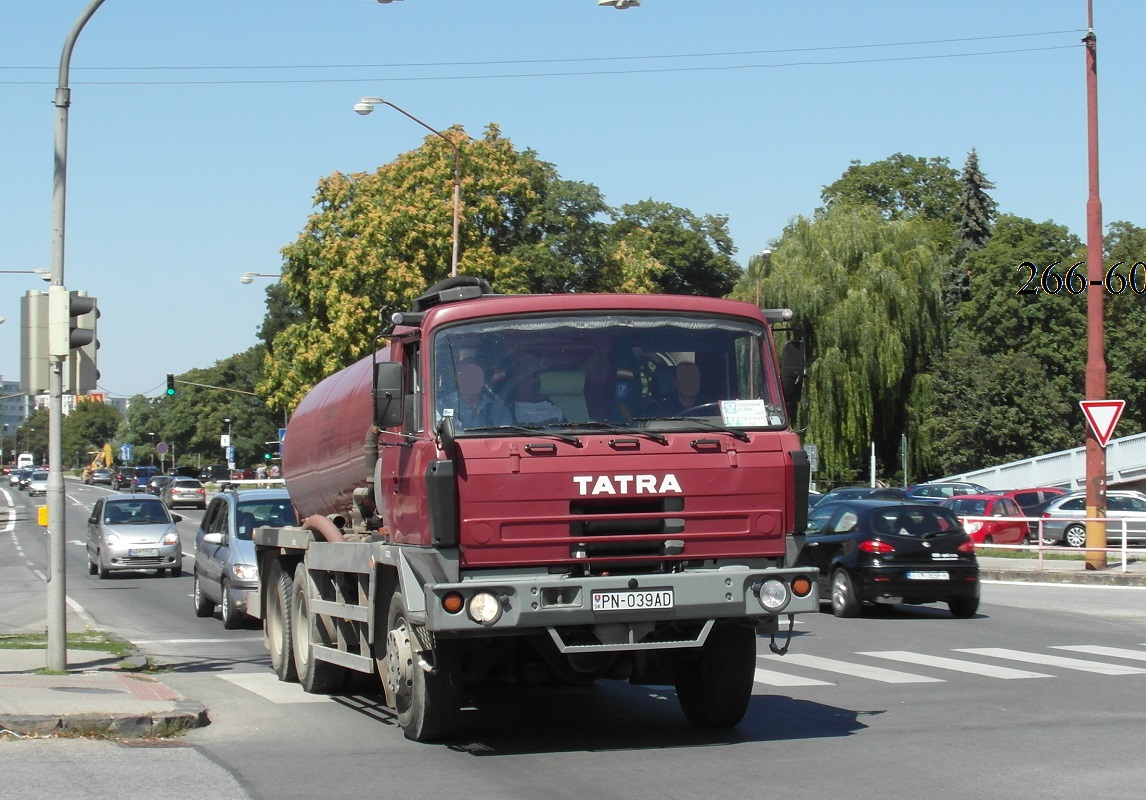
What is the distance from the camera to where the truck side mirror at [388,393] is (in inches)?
380

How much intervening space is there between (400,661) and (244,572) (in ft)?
32.7

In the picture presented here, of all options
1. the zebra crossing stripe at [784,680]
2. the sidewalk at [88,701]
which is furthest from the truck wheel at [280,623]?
the zebra crossing stripe at [784,680]

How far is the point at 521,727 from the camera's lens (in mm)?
10758

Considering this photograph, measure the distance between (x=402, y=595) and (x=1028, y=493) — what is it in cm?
3889

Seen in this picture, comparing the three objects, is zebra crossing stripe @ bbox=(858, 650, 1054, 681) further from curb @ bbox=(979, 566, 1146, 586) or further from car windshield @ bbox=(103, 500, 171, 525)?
car windshield @ bbox=(103, 500, 171, 525)

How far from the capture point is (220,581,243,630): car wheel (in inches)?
765

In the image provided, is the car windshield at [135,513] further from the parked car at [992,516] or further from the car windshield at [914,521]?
the parked car at [992,516]

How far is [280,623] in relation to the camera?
13.9 metres

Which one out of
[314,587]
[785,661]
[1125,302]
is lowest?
[785,661]

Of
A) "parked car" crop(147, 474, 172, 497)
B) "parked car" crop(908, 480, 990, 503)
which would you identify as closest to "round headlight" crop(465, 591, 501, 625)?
"parked car" crop(908, 480, 990, 503)

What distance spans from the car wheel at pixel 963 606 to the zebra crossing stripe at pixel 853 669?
5.12 meters

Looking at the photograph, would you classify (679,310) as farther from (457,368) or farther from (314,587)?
(314,587)

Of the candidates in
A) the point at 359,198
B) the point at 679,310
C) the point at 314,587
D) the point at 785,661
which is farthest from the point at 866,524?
the point at 359,198

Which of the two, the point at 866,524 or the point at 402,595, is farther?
the point at 866,524
